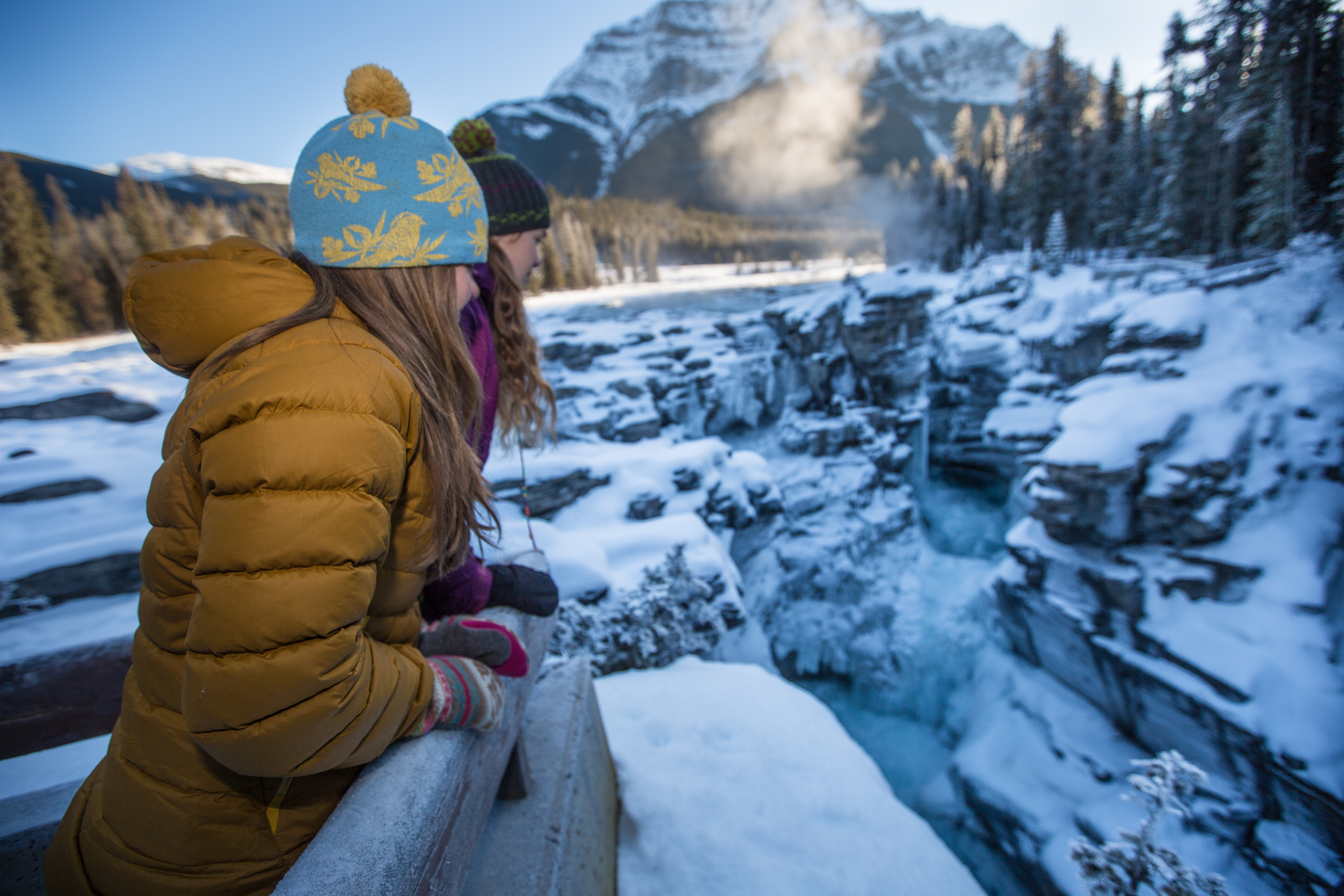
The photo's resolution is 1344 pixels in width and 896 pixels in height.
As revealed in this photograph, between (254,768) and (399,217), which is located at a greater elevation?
(399,217)

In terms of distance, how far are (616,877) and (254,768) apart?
2140 millimetres

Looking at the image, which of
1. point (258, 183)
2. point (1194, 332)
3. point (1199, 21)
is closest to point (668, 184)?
point (258, 183)

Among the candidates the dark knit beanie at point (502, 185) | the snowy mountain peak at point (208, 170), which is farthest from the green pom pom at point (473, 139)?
the snowy mountain peak at point (208, 170)

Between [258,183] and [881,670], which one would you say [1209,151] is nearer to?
[881,670]

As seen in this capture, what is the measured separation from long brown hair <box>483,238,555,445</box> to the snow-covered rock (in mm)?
2068

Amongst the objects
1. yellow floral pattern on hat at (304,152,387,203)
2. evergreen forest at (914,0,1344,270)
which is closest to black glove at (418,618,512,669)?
yellow floral pattern on hat at (304,152,387,203)

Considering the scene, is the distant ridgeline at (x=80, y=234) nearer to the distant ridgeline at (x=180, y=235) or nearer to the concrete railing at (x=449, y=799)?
the distant ridgeline at (x=180, y=235)

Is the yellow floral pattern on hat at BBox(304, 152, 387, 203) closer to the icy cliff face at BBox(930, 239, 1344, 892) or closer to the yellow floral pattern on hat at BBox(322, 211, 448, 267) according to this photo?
the yellow floral pattern on hat at BBox(322, 211, 448, 267)

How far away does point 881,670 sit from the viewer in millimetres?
15352

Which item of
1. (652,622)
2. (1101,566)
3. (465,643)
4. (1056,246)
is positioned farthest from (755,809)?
(1056,246)

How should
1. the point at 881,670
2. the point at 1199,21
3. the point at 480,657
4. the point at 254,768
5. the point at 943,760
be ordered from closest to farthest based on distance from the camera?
the point at 254,768
the point at 480,657
the point at 943,760
the point at 881,670
the point at 1199,21

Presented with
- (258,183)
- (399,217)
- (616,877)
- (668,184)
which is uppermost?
(668,184)

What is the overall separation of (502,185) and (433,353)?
174cm

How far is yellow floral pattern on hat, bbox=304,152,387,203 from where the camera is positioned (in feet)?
3.91
